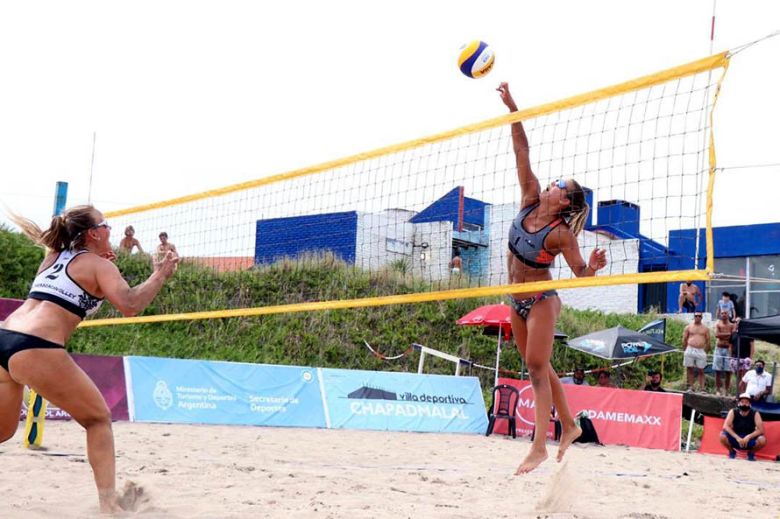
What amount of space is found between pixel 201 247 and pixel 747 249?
19.3 meters

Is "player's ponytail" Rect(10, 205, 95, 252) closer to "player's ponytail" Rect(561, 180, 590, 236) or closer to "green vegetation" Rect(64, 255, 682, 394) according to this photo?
"player's ponytail" Rect(561, 180, 590, 236)

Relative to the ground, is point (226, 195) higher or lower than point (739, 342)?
higher

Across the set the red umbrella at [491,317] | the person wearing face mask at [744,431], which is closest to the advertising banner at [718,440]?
the person wearing face mask at [744,431]

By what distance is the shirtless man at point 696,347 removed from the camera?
46.5ft

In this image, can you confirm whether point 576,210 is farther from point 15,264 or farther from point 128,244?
point 15,264

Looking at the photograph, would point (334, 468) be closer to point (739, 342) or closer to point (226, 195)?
point (226, 195)

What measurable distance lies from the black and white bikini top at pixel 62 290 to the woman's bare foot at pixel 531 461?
2792 millimetres

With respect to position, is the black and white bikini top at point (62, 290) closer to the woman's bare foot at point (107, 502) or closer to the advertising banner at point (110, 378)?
the woman's bare foot at point (107, 502)

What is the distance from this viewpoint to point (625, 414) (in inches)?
471

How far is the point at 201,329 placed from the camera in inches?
602

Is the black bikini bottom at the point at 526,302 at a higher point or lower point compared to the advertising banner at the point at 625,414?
higher

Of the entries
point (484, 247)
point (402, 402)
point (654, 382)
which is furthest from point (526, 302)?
point (484, 247)

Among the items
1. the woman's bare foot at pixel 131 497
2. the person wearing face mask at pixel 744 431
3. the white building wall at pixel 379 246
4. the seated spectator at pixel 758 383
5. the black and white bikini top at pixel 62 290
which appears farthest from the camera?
the white building wall at pixel 379 246

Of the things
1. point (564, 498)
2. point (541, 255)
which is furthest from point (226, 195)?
point (564, 498)
